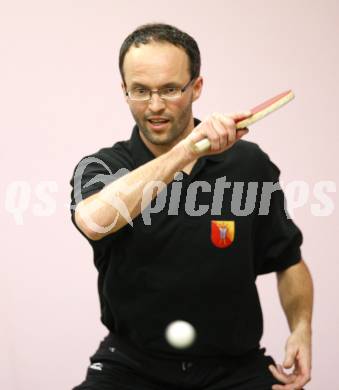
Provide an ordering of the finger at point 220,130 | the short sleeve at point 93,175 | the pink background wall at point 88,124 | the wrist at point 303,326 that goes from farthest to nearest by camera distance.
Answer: the pink background wall at point 88,124 → the wrist at point 303,326 → the short sleeve at point 93,175 → the finger at point 220,130

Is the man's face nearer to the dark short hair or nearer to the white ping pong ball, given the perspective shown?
the dark short hair

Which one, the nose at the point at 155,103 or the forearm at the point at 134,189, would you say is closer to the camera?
the forearm at the point at 134,189

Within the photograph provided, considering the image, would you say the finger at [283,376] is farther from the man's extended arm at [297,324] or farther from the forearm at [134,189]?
the forearm at [134,189]

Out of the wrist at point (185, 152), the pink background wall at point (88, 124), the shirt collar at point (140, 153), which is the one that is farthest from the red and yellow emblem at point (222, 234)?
the pink background wall at point (88, 124)

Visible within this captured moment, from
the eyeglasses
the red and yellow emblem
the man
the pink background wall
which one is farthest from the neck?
the pink background wall

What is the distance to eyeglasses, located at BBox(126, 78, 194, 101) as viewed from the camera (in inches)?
64.2

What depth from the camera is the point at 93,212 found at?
4.83 ft

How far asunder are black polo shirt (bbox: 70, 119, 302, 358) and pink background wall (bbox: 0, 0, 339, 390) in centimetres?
92

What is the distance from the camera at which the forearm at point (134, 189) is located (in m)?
1.44

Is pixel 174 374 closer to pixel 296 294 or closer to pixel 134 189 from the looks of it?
pixel 296 294

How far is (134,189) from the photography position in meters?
1.44

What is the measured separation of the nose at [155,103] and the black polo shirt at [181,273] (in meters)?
0.16

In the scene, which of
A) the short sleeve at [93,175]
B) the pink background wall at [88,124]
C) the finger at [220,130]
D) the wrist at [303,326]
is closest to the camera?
the finger at [220,130]

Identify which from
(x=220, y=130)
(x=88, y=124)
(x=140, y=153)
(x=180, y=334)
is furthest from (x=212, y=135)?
(x=88, y=124)
